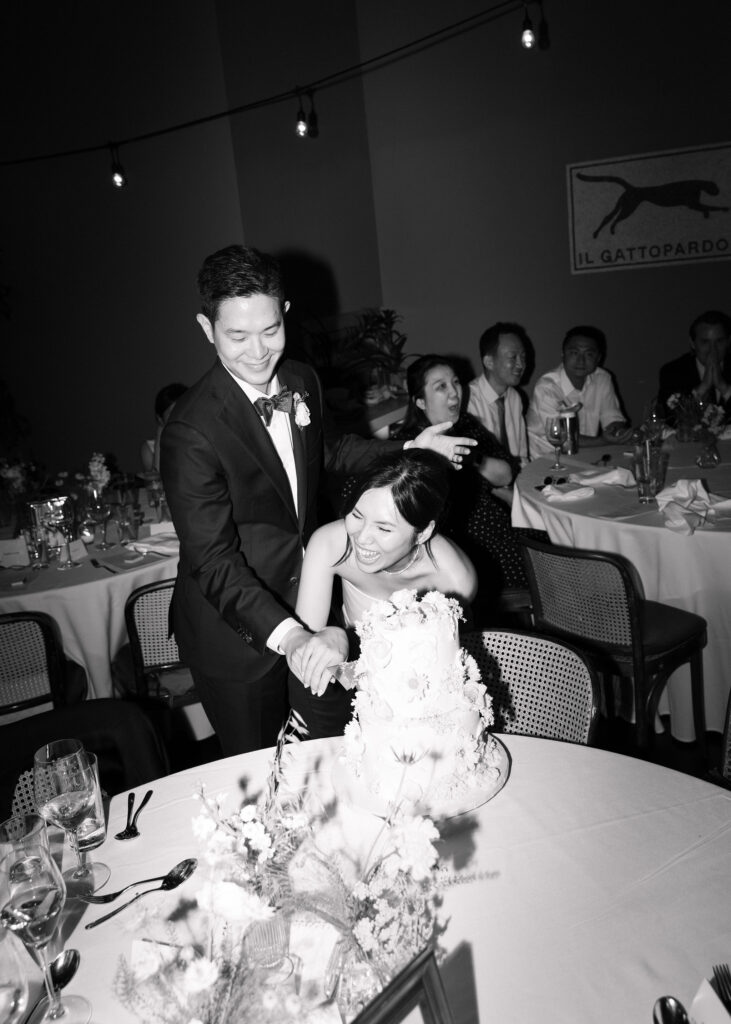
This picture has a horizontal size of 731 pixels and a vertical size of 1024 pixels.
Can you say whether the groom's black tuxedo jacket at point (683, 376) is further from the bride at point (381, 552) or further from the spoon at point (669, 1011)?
the spoon at point (669, 1011)

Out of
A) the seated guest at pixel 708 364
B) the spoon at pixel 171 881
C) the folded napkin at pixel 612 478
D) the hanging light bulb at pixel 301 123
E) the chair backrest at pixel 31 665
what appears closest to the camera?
the spoon at pixel 171 881

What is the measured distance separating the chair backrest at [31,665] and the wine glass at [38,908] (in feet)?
5.99

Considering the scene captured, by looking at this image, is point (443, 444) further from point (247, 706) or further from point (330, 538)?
point (247, 706)

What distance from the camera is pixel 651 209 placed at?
21.0 feet

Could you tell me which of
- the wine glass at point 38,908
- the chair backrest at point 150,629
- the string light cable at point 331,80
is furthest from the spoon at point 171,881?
the string light cable at point 331,80

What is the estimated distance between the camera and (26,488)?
14.4 feet

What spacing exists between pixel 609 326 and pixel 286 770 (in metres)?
5.89

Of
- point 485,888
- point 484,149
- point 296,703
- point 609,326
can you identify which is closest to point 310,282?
point 484,149

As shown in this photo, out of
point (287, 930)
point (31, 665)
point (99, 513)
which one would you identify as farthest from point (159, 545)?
point (287, 930)

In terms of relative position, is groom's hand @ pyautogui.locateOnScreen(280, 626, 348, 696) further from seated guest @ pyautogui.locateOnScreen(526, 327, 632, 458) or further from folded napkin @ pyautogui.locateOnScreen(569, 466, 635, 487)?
seated guest @ pyautogui.locateOnScreen(526, 327, 632, 458)

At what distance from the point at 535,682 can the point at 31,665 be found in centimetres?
196

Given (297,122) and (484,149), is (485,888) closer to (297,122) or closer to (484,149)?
(297,122)

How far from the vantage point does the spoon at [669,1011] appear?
3.33 ft

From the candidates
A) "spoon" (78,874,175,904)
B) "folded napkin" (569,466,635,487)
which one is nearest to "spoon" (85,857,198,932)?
"spoon" (78,874,175,904)
